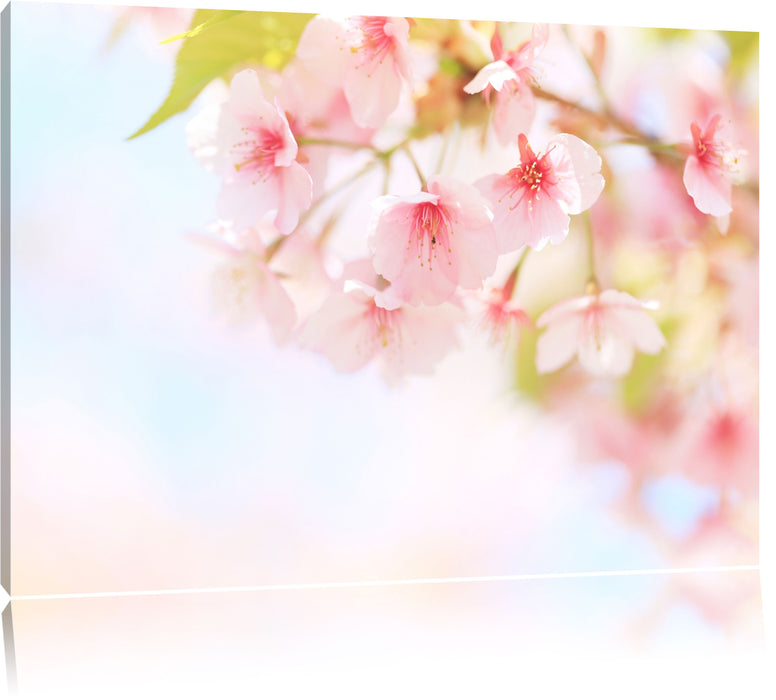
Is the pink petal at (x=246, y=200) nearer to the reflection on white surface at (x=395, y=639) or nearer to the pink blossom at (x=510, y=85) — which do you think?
the pink blossom at (x=510, y=85)

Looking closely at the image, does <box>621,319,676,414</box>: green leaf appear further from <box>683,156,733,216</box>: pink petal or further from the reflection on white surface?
the reflection on white surface

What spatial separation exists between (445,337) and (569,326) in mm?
208

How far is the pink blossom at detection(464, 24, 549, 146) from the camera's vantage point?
1370 millimetres

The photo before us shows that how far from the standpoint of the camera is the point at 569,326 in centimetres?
150

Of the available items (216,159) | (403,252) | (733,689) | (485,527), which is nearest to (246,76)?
(216,159)

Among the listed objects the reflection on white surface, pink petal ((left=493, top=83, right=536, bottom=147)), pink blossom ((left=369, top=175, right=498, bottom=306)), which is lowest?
the reflection on white surface

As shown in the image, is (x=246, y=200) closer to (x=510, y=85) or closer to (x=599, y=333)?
(x=510, y=85)

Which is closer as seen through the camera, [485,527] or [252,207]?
[252,207]

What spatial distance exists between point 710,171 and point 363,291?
63cm

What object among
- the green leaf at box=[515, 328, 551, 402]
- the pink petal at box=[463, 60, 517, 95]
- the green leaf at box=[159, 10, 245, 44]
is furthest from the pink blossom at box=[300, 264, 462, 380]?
the green leaf at box=[159, 10, 245, 44]

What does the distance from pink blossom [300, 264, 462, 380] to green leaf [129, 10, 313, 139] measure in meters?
0.36

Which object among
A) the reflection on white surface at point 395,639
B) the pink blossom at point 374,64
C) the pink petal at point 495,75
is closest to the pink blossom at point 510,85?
the pink petal at point 495,75

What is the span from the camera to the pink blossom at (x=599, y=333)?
4.89 ft

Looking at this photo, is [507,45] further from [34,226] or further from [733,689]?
[733,689]
